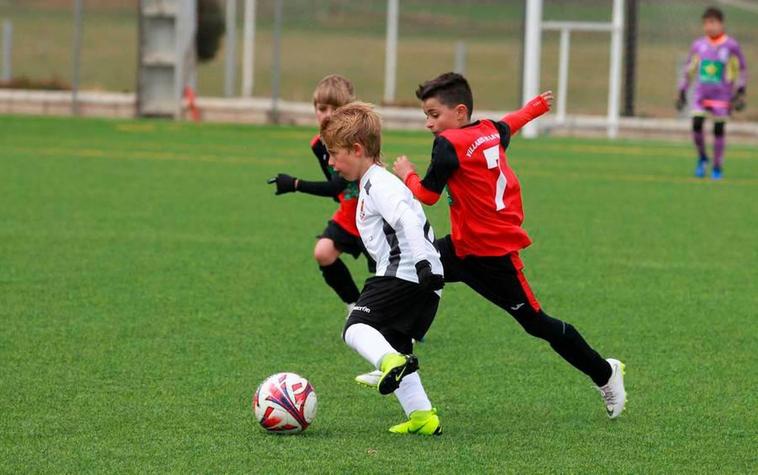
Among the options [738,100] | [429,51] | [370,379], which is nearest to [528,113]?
[370,379]

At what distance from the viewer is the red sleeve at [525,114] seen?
6.27 m

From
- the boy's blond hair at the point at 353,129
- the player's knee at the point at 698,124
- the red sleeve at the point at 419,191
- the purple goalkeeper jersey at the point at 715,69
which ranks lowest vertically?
the red sleeve at the point at 419,191

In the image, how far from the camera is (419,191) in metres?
5.72

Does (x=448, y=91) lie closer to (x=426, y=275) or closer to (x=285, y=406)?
(x=426, y=275)

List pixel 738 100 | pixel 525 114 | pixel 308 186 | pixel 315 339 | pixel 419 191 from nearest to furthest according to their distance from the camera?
pixel 419 191 → pixel 525 114 → pixel 308 186 → pixel 315 339 → pixel 738 100

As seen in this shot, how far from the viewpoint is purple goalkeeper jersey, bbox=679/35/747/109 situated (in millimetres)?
17234

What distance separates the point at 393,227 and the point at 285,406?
2.69ft

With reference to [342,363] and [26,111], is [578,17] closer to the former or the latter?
[26,111]

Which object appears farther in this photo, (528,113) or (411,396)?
(528,113)

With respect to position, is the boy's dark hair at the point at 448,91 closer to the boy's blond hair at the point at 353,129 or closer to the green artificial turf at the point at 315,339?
the boy's blond hair at the point at 353,129

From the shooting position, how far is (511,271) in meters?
5.88

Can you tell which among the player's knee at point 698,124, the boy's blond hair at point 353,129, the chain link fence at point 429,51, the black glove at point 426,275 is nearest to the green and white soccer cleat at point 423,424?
the black glove at point 426,275

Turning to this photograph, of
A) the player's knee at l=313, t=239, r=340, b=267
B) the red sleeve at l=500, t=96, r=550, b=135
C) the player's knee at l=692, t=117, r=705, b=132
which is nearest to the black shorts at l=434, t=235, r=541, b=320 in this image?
the red sleeve at l=500, t=96, r=550, b=135

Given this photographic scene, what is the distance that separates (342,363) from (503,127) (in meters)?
1.54
